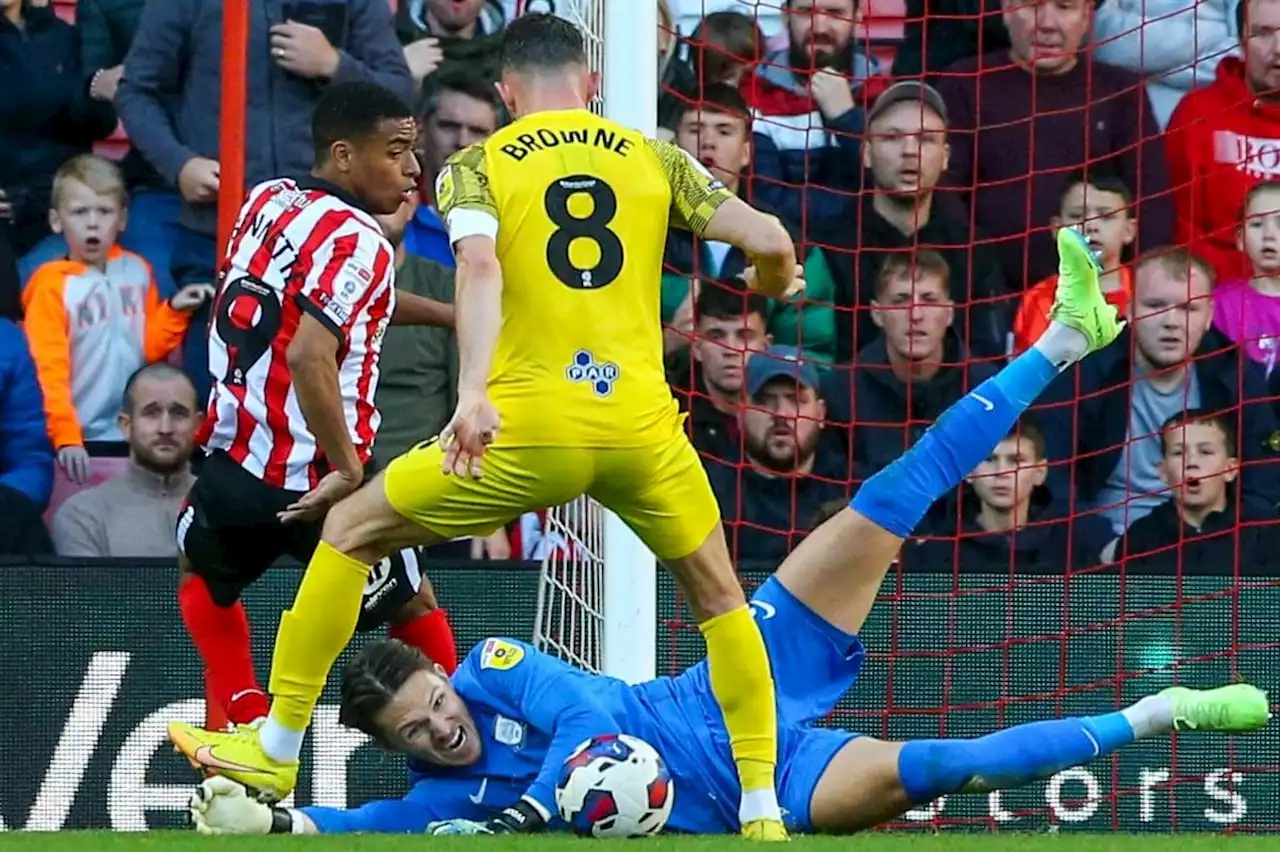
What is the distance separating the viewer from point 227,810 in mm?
5719

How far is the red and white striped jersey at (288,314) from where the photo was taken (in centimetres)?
599

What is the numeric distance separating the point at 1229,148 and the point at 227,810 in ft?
14.9

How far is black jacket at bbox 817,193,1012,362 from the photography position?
8.35 meters

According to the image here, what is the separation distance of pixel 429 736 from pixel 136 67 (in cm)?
336

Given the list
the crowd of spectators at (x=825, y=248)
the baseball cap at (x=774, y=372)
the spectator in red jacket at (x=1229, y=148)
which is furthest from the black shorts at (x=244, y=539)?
the spectator in red jacket at (x=1229, y=148)

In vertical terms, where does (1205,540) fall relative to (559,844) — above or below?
above

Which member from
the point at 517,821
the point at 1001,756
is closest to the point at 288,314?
the point at 517,821

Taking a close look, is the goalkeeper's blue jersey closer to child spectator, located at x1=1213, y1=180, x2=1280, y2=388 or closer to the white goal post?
the white goal post

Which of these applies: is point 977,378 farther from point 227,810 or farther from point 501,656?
point 227,810

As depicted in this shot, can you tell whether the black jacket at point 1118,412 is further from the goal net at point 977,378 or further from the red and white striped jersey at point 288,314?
the red and white striped jersey at point 288,314

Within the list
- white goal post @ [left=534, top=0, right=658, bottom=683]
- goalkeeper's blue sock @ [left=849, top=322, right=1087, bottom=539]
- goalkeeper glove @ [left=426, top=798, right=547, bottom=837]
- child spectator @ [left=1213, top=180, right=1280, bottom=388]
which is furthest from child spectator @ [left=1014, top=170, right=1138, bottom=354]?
goalkeeper glove @ [left=426, top=798, right=547, bottom=837]

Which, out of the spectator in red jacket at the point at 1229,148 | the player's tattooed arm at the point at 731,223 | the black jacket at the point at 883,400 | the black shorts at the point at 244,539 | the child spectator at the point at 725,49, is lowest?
the black shorts at the point at 244,539

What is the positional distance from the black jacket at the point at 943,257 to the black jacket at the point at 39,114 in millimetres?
2717

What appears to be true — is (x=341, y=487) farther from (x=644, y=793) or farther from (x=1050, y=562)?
(x=1050, y=562)
